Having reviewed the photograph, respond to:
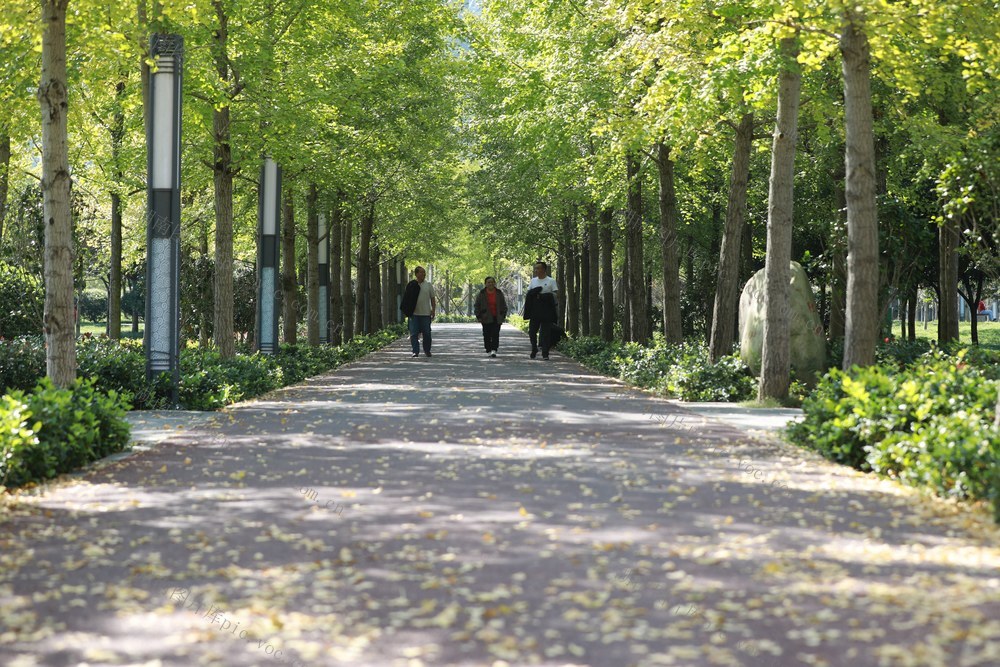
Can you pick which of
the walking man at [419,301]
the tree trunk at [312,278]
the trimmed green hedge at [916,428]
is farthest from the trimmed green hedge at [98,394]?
the trimmed green hedge at [916,428]

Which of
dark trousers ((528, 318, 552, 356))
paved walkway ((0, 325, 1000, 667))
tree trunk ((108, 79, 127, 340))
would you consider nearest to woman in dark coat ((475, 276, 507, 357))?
dark trousers ((528, 318, 552, 356))

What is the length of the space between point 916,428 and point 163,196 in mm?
10070

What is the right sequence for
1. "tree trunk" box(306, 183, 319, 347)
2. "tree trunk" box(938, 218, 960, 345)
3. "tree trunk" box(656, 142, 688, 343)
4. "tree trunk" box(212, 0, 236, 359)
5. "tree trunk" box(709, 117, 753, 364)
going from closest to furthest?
"tree trunk" box(709, 117, 753, 364)
"tree trunk" box(212, 0, 236, 359)
"tree trunk" box(656, 142, 688, 343)
"tree trunk" box(938, 218, 960, 345)
"tree trunk" box(306, 183, 319, 347)

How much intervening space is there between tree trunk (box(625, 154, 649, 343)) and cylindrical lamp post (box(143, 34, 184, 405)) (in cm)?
1083

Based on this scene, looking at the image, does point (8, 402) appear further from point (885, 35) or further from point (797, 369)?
point (797, 369)

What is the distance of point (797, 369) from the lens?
61.4 ft

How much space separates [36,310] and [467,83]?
38.1 ft

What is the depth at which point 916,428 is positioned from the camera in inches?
355

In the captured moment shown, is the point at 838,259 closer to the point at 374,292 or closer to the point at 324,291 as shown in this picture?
the point at 324,291

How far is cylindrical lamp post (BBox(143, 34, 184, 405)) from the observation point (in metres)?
15.2

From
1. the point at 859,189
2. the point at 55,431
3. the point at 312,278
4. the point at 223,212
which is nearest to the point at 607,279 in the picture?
the point at 312,278

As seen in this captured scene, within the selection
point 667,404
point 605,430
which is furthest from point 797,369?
point 605,430

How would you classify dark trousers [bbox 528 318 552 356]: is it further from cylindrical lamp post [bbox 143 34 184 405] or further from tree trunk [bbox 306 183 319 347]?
cylindrical lamp post [bbox 143 34 184 405]

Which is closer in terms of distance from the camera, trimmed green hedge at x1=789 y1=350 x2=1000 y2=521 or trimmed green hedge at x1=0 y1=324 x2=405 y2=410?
trimmed green hedge at x1=789 y1=350 x2=1000 y2=521
